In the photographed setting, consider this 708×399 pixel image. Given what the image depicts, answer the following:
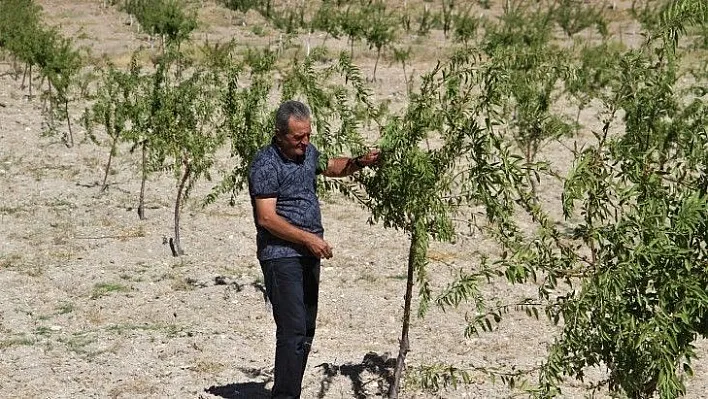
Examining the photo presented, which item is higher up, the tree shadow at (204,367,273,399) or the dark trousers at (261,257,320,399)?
the dark trousers at (261,257,320,399)

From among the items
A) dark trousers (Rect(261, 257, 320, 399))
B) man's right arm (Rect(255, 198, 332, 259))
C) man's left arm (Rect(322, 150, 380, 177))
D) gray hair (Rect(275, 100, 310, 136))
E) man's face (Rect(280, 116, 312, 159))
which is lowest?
dark trousers (Rect(261, 257, 320, 399))

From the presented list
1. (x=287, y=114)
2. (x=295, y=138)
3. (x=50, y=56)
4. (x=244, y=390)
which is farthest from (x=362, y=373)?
(x=50, y=56)

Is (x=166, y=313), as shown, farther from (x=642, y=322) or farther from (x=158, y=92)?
(x=642, y=322)

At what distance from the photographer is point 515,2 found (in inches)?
1839

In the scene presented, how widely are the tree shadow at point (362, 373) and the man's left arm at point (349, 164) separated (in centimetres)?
165

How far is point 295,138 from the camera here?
4.58 metres

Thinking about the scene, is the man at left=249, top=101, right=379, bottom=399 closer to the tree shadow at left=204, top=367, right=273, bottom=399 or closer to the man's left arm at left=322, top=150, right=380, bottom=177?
the man's left arm at left=322, top=150, right=380, bottom=177

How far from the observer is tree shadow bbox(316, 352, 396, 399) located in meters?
5.95

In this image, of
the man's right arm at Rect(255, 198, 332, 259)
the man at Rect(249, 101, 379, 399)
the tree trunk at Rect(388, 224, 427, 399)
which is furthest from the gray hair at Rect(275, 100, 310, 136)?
the tree trunk at Rect(388, 224, 427, 399)

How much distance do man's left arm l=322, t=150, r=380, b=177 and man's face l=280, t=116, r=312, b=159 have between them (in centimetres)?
34

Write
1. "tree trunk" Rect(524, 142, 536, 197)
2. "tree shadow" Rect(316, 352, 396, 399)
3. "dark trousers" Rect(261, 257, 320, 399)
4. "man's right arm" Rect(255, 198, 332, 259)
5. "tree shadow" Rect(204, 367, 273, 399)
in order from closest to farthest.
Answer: "tree trunk" Rect(524, 142, 536, 197), "man's right arm" Rect(255, 198, 332, 259), "dark trousers" Rect(261, 257, 320, 399), "tree shadow" Rect(204, 367, 273, 399), "tree shadow" Rect(316, 352, 396, 399)

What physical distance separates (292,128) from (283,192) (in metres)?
0.34

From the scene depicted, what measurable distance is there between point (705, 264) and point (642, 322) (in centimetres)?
32

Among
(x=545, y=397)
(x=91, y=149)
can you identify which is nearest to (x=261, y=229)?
(x=545, y=397)
